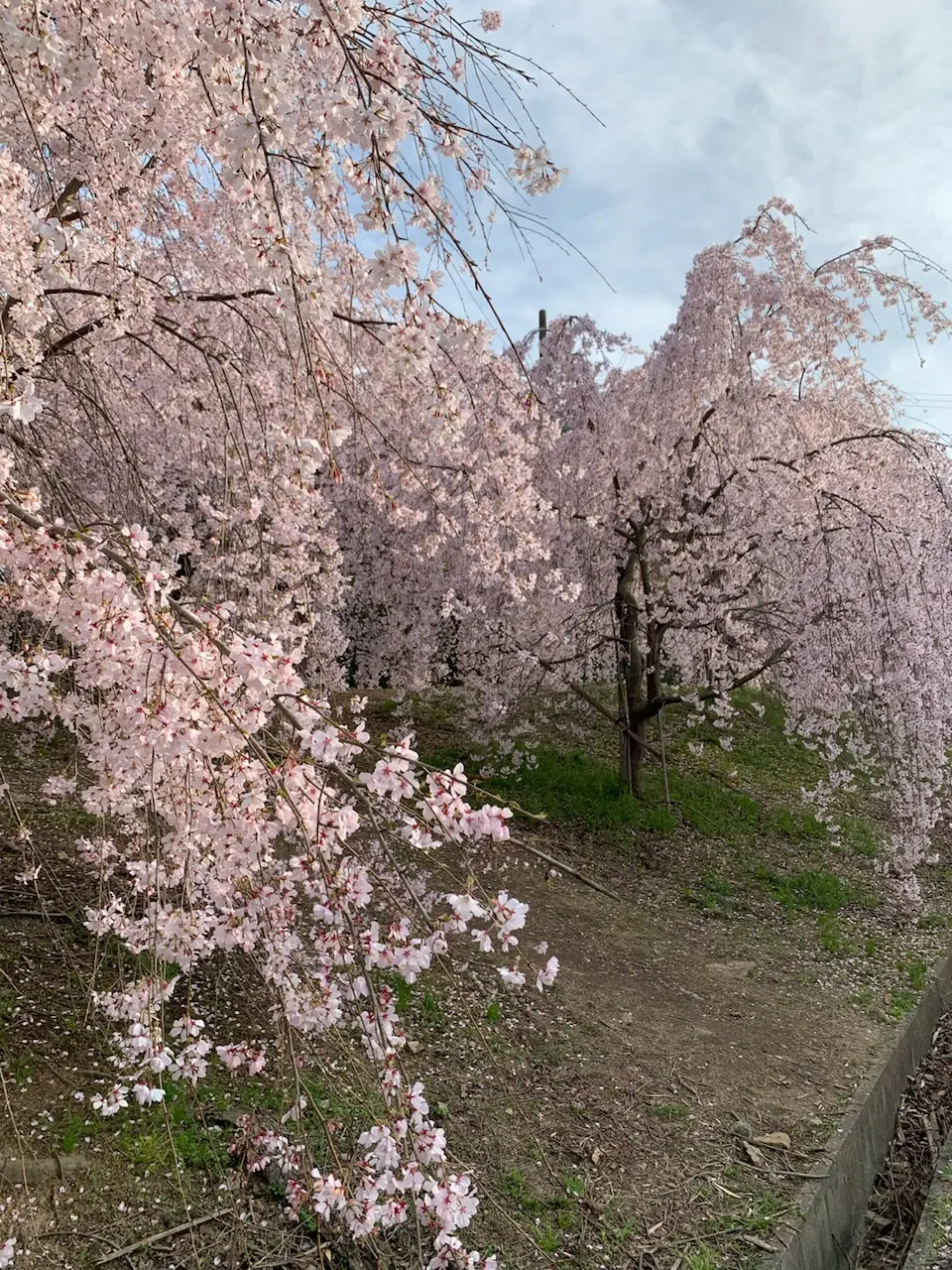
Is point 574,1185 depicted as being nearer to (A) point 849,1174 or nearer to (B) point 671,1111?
(B) point 671,1111

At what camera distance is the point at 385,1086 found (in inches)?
80.5

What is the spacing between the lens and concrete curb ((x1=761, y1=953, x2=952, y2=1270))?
3.63 m

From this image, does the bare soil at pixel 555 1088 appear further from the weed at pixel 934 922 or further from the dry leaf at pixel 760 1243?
the weed at pixel 934 922

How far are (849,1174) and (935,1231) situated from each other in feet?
1.67

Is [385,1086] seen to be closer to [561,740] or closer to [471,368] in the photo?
[471,368]

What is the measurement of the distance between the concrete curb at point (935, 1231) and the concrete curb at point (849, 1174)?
0.34 metres

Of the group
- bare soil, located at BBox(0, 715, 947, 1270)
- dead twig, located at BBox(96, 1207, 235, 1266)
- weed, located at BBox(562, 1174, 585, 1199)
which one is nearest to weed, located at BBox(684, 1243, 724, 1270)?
bare soil, located at BBox(0, 715, 947, 1270)

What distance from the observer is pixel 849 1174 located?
166 inches

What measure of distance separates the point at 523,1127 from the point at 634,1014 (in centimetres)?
148

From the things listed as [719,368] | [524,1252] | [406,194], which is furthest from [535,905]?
[406,194]

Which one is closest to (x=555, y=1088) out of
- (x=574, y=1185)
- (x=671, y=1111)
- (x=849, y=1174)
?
(x=671, y=1111)

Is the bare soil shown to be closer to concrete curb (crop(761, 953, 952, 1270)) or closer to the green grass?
concrete curb (crop(761, 953, 952, 1270))

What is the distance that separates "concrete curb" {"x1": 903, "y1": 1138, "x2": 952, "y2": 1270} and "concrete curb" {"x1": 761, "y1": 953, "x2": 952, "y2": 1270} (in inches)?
13.3

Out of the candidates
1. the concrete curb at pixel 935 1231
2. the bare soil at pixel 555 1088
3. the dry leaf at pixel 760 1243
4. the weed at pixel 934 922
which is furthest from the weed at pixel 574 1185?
the weed at pixel 934 922
